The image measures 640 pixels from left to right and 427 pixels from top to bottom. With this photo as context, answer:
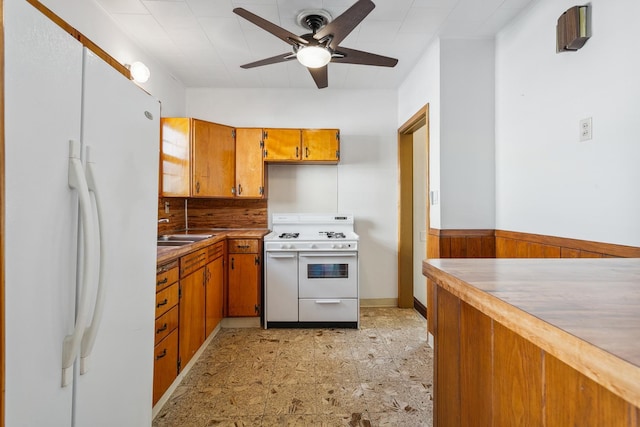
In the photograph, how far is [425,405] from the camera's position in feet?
6.19

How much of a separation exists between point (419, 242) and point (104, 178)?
3269mm

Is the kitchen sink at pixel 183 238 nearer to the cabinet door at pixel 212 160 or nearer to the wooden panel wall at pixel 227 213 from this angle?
the cabinet door at pixel 212 160

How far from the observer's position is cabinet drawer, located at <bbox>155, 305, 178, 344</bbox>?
1.73 meters

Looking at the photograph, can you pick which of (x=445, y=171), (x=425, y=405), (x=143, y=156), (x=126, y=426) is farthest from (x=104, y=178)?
(x=445, y=171)

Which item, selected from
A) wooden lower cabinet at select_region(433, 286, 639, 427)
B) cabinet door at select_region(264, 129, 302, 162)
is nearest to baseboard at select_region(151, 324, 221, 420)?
wooden lower cabinet at select_region(433, 286, 639, 427)

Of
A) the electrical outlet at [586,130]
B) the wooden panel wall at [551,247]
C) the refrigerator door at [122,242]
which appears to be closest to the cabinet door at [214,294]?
the refrigerator door at [122,242]

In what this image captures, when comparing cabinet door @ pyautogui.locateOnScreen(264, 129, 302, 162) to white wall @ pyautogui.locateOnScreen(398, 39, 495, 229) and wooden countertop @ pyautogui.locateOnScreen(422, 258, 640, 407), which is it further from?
wooden countertop @ pyautogui.locateOnScreen(422, 258, 640, 407)

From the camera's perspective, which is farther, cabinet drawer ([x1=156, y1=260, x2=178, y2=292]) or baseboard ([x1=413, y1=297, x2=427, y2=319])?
baseboard ([x1=413, y1=297, x2=427, y2=319])

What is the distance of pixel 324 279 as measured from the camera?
9.89 ft

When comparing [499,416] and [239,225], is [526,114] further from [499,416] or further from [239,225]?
[239,225]

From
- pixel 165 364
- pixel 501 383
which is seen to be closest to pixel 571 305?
pixel 501 383

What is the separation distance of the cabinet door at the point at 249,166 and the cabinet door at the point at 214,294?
837mm

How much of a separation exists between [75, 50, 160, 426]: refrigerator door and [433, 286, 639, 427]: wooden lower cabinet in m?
1.11

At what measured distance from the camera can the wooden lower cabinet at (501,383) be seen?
1.76ft
